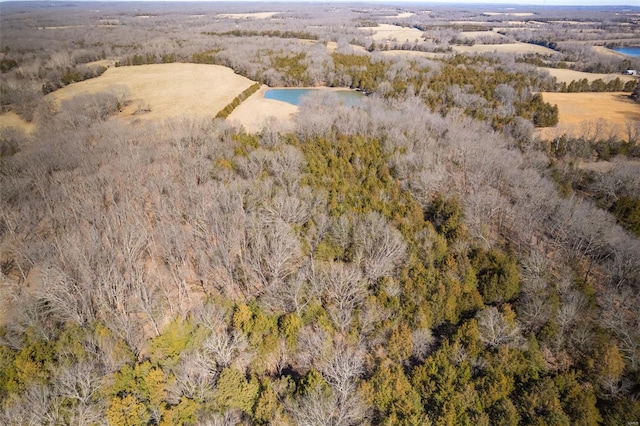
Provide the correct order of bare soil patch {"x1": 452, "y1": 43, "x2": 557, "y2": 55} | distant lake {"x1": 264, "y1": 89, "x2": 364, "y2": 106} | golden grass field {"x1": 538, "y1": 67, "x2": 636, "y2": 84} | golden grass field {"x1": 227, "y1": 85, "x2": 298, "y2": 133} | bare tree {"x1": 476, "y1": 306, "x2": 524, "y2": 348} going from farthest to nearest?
bare soil patch {"x1": 452, "y1": 43, "x2": 557, "y2": 55}, golden grass field {"x1": 538, "y1": 67, "x2": 636, "y2": 84}, distant lake {"x1": 264, "y1": 89, "x2": 364, "y2": 106}, golden grass field {"x1": 227, "y1": 85, "x2": 298, "y2": 133}, bare tree {"x1": 476, "y1": 306, "x2": 524, "y2": 348}

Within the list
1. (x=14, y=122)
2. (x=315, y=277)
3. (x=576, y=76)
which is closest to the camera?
(x=315, y=277)

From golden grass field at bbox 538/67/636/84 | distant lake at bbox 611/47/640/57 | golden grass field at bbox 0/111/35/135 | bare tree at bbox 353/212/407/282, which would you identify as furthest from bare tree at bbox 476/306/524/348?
distant lake at bbox 611/47/640/57

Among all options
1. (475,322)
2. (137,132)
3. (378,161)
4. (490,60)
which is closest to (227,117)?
(137,132)

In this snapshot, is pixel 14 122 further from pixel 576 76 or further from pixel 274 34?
pixel 576 76

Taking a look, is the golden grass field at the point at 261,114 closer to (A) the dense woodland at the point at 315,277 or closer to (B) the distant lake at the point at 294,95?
(B) the distant lake at the point at 294,95

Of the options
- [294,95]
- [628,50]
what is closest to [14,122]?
[294,95]

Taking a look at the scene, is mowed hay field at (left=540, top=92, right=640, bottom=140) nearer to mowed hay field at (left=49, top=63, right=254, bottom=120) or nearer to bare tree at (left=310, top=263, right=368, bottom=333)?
bare tree at (left=310, top=263, right=368, bottom=333)

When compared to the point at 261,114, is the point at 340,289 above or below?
below
